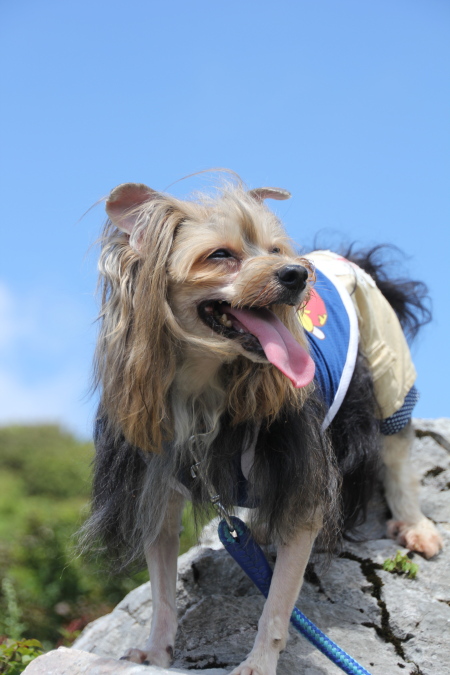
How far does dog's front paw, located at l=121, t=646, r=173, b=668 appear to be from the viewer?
2.78m

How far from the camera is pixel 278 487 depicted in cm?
279

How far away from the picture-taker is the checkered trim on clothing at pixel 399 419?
3.91 meters

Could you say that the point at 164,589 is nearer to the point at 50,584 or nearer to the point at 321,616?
the point at 321,616

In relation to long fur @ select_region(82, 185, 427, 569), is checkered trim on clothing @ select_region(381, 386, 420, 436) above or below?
below

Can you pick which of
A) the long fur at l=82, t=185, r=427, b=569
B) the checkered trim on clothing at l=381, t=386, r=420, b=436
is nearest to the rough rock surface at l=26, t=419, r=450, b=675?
the long fur at l=82, t=185, r=427, b=569

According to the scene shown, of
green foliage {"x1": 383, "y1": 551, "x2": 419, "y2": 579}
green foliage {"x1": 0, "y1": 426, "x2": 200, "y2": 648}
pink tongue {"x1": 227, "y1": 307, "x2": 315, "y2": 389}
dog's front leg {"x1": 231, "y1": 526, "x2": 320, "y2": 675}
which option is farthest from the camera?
green foliage {"x1": 0, "y1": 426, "x2": 200, "y2": 648}

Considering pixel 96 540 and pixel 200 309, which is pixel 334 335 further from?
pixel 96 540

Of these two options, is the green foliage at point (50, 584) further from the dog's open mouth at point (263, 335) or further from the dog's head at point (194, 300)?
the dog's open mouth at point (263, 335)

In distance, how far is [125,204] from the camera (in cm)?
278

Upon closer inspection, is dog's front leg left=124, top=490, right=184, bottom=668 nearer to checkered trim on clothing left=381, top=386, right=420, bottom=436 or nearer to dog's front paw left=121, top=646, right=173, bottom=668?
dog's front paw left=121, top=646, right=173, bottom=668

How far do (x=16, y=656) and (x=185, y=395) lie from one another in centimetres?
171

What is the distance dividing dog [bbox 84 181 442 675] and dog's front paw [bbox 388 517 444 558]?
92 cm

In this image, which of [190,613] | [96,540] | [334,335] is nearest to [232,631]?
[190,613]

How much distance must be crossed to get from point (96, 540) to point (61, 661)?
595 mm
